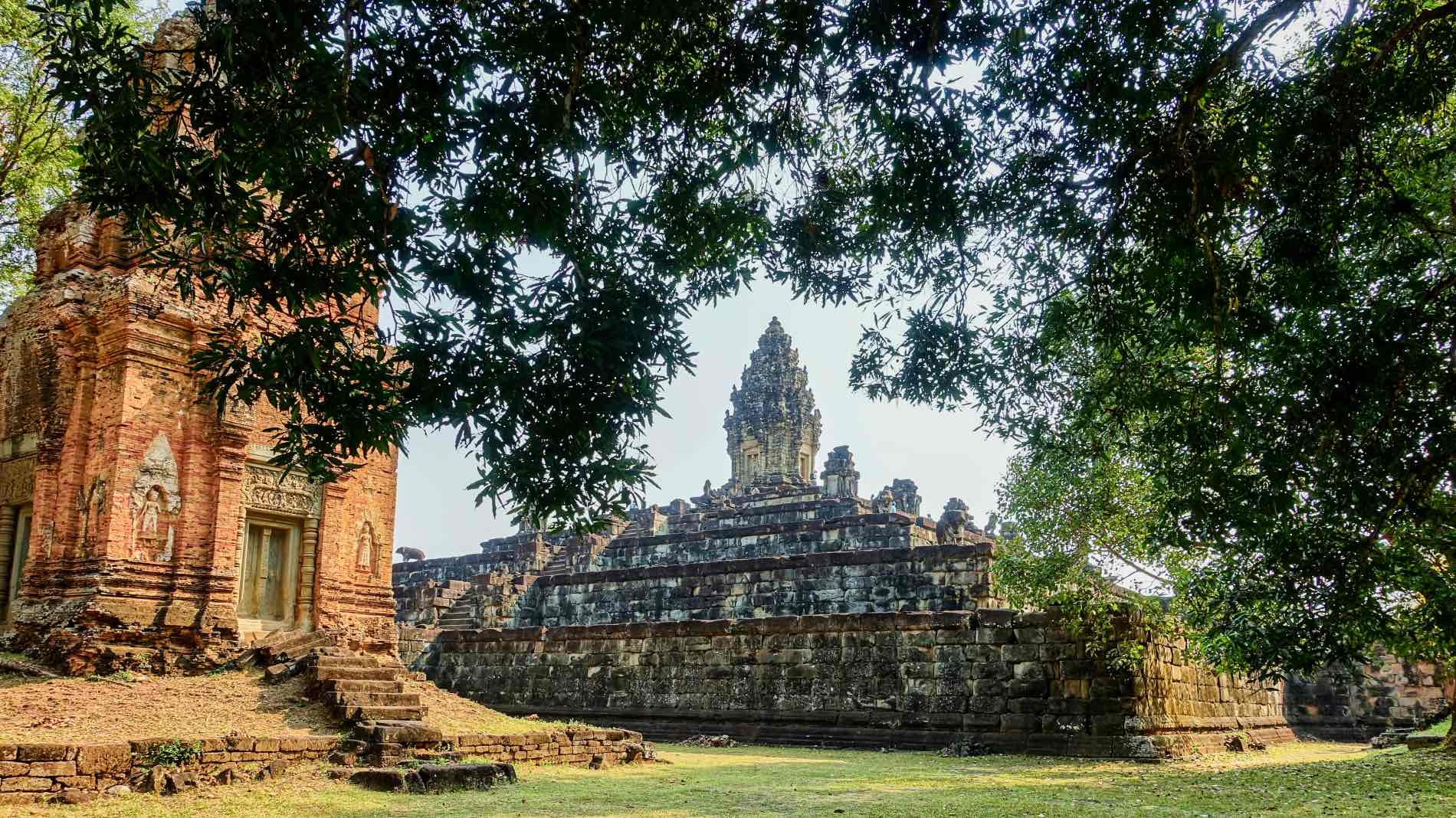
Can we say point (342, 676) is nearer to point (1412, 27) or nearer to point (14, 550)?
point (14, 550)

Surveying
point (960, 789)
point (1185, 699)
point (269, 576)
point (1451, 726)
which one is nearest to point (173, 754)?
point (269, 576)

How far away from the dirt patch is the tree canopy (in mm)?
4711

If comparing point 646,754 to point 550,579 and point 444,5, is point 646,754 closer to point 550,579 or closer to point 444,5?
point 444,5

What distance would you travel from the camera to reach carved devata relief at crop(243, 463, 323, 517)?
1386 centimetres

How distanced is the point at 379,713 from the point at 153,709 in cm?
220

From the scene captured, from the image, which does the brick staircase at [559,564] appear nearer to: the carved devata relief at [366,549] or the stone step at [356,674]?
the carved devata relief at [366,549]

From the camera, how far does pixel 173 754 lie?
878 cm

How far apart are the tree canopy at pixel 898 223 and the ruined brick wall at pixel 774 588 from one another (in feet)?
32.1

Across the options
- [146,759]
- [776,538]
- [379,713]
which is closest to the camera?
[146,759]

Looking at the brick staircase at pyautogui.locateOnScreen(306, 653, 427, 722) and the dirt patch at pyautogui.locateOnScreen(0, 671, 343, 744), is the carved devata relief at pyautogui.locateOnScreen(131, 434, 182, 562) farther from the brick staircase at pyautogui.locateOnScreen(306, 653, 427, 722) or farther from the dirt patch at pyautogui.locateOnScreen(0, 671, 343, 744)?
the brick staircase at pyautogui.locateOnScreen(306, 653, 427, 722)

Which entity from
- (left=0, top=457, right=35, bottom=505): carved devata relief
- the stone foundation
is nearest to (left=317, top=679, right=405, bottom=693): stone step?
the stone foundation

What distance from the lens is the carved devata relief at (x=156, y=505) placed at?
12531mm

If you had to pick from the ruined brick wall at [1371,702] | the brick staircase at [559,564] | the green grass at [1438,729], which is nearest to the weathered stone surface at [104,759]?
the green grass at [1438,729]

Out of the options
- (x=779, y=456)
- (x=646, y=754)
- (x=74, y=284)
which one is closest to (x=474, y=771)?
(x=646, y=754)
